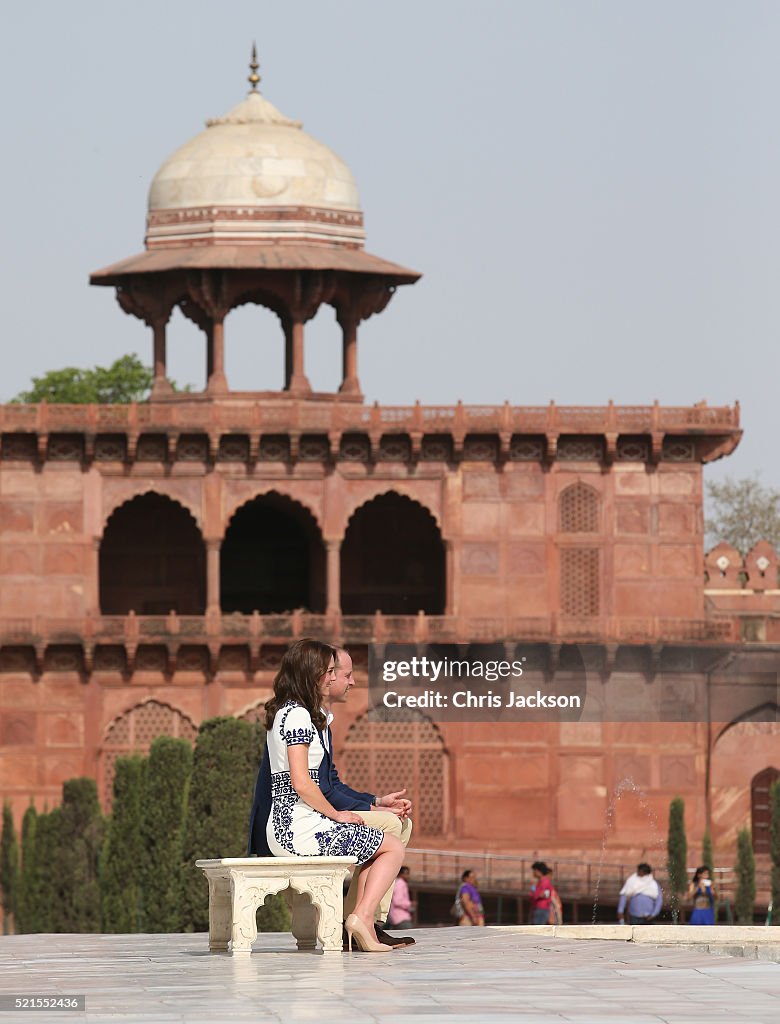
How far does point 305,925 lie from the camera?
592 inches

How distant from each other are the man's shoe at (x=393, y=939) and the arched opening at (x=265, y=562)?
3451 centimetres

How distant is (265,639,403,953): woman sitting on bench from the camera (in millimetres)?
14438

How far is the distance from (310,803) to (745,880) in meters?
29.1

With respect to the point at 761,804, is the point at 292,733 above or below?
above

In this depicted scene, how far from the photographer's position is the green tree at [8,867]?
139 feet

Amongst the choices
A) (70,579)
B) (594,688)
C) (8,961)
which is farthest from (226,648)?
(8,961)

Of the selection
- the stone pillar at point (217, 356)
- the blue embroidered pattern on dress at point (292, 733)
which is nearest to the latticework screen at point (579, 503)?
the stone pillar at point (217, 356)

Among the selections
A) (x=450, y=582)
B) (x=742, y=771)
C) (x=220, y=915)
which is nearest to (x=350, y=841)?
(x=220, y=915)

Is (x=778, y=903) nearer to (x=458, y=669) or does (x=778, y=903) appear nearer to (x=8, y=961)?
(x=458, y=669)

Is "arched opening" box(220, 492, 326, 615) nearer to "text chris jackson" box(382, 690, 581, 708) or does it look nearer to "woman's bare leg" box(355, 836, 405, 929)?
"text chris jackson" box(382, 690, 581, 708)

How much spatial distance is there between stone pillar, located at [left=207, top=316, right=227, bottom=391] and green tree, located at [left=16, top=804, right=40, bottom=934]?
30.4 ft

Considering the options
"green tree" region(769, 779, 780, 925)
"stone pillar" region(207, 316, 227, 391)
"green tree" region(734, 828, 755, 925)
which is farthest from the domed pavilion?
"green tree" region(769, 779, 780, 925)

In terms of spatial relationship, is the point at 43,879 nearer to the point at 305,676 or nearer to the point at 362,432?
the point at 362,432

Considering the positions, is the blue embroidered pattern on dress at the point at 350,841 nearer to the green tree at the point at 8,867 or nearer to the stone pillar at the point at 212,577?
the green tree at the point at 8,867
